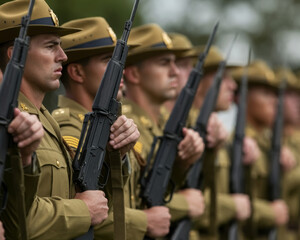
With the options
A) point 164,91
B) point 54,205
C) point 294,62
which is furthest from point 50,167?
point 294,62

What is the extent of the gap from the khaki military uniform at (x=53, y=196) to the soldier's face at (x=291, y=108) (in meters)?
8.74

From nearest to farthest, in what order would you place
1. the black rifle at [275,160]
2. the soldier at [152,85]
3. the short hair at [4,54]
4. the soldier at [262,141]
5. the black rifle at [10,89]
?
the black rifle at [10,89] < the short hair at [4,54] < the soldier at [152,85] < the soldier at [262,141] < the black rifle at [275,160]

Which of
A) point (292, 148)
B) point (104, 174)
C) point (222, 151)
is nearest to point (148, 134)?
point (104, 174)

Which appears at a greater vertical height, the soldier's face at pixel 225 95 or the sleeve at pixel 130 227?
the soldier's face at pixel 225 95

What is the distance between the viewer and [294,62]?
25.0 metres

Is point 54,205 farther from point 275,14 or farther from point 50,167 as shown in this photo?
point 275,14

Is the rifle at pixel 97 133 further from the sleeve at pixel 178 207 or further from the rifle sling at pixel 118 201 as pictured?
the sleeve at pixel 178 207

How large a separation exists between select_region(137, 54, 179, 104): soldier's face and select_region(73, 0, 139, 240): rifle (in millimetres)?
2382

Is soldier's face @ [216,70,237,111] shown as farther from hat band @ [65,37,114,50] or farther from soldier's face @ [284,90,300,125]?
soldier's face @ [284,90,300,125]

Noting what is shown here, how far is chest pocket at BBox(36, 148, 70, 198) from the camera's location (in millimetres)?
5895

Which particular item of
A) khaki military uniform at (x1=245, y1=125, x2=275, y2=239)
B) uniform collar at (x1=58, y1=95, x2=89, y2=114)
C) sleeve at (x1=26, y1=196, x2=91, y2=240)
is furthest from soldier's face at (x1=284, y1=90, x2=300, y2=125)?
sleeve at (x1=26, y1=196, x2=91, y2=240)

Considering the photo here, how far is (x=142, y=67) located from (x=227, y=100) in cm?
226

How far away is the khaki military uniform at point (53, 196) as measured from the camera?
18.6 ft

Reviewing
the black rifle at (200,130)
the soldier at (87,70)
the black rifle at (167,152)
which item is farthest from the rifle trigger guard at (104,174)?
the black rifle at (200,130)
